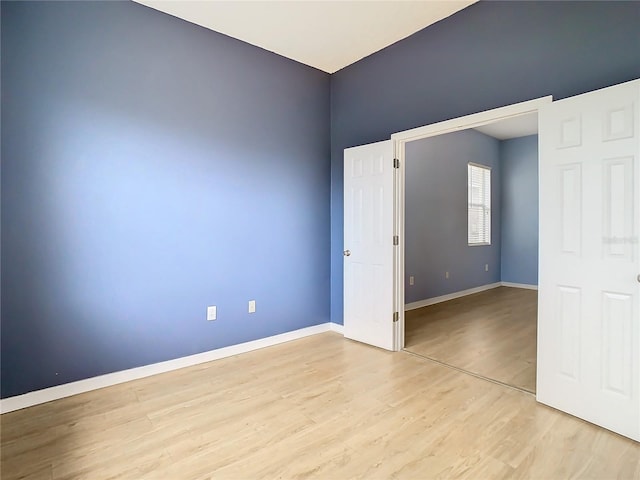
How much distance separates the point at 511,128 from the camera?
6.14 meters

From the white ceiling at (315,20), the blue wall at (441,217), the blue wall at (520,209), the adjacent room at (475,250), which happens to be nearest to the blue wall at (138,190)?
the white ceiling at (315,20)

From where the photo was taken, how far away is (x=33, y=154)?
226 centimetres

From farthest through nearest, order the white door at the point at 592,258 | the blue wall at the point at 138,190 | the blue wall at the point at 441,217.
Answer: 1. the blue wall at the point at 441,217
2. the blue wall at the point at 138,190
3. the white door at the point at 592,258

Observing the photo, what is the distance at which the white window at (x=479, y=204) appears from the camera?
20.5 feet

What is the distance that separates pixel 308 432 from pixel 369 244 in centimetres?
194

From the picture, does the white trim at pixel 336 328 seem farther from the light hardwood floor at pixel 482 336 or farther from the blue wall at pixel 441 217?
the blue wall at pixel 441 217

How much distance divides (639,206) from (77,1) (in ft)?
12.9

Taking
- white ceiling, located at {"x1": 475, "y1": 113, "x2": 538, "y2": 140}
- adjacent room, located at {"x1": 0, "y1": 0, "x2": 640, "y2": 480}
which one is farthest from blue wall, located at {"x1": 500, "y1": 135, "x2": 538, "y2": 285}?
adjacent room, located at {"x1": 0, "y1": 0, "x2": 640, "y2": 480}

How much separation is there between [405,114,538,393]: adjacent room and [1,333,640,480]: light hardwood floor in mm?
611

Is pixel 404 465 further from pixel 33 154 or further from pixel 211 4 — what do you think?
pixel 211 4

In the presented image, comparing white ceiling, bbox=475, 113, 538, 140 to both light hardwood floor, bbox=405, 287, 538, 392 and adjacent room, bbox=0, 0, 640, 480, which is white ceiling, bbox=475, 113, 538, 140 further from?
adjacent room, bbox=0, 0, 640, 480

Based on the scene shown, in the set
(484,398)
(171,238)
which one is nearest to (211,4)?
(171,238)

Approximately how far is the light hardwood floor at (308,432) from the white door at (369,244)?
709 millimetres

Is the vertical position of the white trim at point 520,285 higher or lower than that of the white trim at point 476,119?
lower
